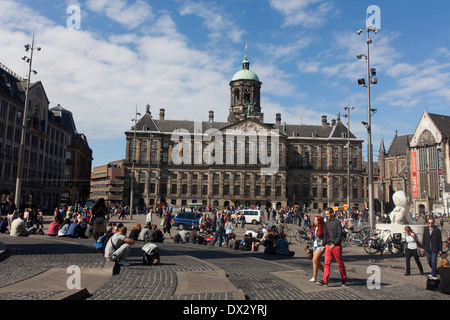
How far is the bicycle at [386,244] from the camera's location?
17609 millimetres

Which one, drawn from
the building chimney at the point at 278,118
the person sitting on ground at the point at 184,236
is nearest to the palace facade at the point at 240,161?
the building chimney at the point at 278,118

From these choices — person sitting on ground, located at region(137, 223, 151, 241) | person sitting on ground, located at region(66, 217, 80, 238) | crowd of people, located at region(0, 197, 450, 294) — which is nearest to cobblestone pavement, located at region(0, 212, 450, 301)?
crowd of people, located at region(0, 197, 450, 294)

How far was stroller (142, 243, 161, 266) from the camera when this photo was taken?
35.2 feet

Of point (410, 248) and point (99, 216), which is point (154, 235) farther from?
point (410, 248)

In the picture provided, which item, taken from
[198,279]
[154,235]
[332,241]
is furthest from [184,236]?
[332,241]

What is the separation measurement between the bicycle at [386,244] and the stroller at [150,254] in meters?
11.5

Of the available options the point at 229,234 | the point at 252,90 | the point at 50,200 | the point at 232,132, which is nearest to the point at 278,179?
the point at 232,132

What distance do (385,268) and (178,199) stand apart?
68.5 m

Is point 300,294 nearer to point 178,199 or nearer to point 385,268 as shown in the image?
point 385,268

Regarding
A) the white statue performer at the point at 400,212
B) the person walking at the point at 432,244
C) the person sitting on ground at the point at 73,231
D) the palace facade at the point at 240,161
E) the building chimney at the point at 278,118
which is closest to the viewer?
the person walking at the point at 432,244

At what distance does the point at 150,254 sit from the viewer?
10812 mm

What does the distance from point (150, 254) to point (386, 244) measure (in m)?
12.7

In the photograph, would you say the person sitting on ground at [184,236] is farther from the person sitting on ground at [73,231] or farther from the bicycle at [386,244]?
the bicycle at [386,244]
